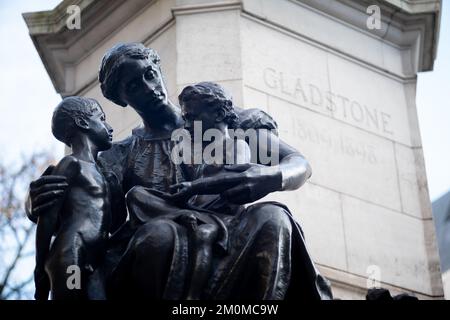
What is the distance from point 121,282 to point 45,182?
0.64m

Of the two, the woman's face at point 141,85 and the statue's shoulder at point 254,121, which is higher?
the woman's face at point 141,85

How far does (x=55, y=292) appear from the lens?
14.9 feet

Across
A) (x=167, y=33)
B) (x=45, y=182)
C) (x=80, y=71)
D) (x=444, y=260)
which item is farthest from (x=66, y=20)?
(x=444, y=260)

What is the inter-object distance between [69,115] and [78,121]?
53 millimetres

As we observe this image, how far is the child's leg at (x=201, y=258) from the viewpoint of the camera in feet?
14.1

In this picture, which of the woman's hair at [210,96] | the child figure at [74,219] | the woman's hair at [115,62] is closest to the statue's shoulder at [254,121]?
the woman's hair at [210,96]

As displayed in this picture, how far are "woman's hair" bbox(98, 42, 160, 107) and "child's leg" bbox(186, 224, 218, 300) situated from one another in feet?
3.81

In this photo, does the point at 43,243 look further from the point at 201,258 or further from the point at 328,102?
the point at 328,102

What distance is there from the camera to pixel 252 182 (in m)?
4.59

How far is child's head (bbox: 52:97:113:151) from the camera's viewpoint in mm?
5059

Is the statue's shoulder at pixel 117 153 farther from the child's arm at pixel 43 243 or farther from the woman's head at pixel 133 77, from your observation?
the child's arm at pixel 43 243

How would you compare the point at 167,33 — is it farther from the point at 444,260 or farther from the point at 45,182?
the point at 444,260

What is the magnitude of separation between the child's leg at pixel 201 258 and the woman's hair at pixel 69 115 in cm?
99
